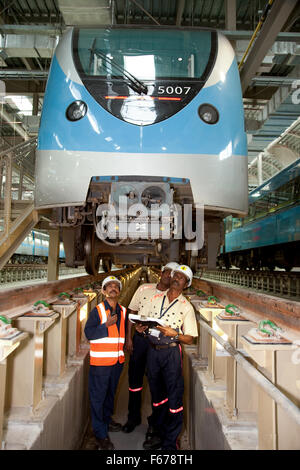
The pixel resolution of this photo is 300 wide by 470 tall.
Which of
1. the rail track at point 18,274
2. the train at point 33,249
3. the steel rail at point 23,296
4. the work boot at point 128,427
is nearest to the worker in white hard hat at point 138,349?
the work boot at point 128,427

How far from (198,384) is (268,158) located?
14959mm

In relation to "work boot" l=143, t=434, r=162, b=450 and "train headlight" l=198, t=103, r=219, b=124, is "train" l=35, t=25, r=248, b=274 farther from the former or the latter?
"work boot" l=143, t=434, r=162, b=450

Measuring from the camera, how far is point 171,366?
10.8 ft

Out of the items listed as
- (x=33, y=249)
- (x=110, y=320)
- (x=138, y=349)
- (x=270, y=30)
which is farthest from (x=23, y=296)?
(x=33, y=249)

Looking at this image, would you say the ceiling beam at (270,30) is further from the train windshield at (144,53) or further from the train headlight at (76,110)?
the train headlight at (76,110)

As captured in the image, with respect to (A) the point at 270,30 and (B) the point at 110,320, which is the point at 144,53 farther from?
(B) the point at 110,320

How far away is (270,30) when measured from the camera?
5.36 m

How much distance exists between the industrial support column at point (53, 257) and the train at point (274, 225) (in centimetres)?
352

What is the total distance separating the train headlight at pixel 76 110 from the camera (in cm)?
358

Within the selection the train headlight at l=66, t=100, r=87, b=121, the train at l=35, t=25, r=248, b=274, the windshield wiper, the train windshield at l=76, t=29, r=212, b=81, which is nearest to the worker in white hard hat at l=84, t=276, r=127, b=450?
the train at l=35, t=25, r=248, b=274

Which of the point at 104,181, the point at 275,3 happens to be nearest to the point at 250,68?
the point at 275,3

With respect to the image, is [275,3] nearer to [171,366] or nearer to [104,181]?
[104,181]

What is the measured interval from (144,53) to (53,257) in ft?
16.0

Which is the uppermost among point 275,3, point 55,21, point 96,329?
point 55,21
